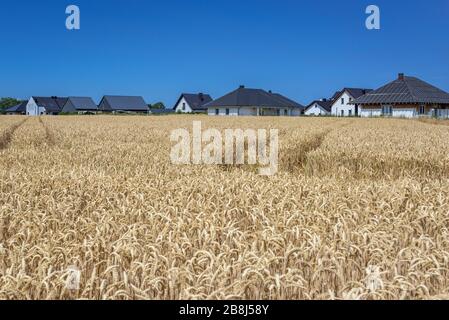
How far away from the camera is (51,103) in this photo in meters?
151

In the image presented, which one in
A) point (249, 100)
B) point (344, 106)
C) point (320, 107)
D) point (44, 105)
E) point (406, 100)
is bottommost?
point (406, 100)

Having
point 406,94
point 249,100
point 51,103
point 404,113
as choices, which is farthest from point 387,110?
point 51,103

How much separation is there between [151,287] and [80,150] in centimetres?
1143

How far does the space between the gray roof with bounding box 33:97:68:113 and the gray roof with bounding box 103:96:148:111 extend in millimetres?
24599

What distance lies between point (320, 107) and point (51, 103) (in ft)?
267

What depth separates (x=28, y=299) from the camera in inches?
139

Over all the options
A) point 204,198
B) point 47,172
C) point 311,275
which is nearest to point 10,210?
point 204,198

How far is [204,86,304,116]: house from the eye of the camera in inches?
3873

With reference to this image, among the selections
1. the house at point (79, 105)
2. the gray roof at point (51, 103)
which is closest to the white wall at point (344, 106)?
the house at point (79, 105)

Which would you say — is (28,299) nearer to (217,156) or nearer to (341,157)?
(217,156)

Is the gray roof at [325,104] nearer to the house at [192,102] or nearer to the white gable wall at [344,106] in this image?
the white gable wall at [344,106]

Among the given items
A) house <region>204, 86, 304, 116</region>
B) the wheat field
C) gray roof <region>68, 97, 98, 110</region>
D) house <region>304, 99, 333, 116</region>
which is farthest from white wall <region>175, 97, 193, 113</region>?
the wheat field

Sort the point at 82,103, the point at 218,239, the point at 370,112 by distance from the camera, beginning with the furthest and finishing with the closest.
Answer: the point at 82,103 < the point at 370,112 < the point at 218,239

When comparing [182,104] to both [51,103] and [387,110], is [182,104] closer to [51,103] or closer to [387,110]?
[51,103]
